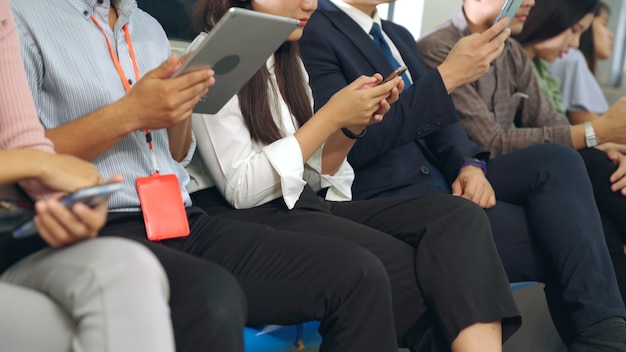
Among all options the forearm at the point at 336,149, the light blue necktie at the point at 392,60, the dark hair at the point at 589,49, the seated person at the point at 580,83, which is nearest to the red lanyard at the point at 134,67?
the forearm at the point at 336,149

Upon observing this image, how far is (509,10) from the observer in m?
2.36

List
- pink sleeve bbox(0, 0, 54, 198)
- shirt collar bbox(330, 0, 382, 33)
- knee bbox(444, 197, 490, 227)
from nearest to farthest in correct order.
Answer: pink sleeve bbox(0, 0, 54, 198), knee bbox(444, 197, 490, 227), shirt collar bbox(330, 0, 382, 33)

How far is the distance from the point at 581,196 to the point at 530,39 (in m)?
1.23

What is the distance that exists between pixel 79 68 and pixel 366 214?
83 centimetres

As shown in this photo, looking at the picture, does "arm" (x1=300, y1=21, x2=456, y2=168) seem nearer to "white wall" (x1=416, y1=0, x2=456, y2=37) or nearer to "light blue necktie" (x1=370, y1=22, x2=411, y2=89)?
"light blue necktie" (x1=370, y1=22, x2=411, y2=89)

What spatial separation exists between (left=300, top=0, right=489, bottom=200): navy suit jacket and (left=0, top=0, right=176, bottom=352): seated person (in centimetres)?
107

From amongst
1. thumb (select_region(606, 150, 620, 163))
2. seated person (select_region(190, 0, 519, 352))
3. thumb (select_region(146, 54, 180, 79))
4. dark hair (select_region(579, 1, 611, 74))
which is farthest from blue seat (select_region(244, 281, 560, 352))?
dark hair (select_region(579, 1, 611, 74))

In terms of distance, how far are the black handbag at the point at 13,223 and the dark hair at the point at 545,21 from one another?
2.41 meters

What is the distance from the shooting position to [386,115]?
235 cm

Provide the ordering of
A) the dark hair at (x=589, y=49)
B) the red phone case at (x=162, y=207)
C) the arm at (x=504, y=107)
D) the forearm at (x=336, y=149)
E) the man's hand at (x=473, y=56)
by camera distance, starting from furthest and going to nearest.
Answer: the dark hair at (x=589, y=49) → the arm at (x=504, y=107) → the man's hand at (x=473, y=56) → the forearm at (x=336, y=149) → the red phone case at (x=162, y=207)

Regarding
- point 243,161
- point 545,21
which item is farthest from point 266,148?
point 545,21

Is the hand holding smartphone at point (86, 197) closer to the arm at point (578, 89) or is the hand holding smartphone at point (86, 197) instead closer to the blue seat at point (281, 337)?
the blue seat at point (281, 337)

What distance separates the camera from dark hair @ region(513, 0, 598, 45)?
11.2 feet

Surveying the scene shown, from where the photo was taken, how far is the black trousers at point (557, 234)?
2.25m
